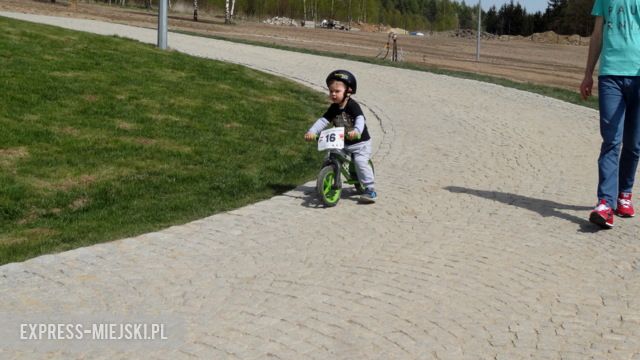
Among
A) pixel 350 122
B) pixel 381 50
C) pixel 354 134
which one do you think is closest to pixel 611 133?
pixel 354 134

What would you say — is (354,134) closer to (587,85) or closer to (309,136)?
(309,136)

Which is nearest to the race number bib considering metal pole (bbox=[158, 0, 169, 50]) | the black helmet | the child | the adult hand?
the child

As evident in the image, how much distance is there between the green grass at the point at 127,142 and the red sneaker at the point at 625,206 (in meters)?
3.57

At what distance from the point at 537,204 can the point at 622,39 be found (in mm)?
1923

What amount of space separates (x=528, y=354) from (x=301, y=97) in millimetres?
12417

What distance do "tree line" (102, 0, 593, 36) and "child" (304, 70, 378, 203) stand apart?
3164 inches

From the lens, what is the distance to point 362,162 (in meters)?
8.38

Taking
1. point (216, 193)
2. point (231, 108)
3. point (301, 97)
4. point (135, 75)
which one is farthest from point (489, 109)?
point (216, 193)

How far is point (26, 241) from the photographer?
6.69 meters

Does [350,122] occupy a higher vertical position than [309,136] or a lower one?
higher

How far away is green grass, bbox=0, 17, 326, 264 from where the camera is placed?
763 centimetres

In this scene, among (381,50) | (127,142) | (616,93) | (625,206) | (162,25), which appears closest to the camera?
(616,93)

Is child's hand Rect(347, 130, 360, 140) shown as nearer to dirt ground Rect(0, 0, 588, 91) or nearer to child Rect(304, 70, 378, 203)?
child Rect(304, 70, 378, 203)

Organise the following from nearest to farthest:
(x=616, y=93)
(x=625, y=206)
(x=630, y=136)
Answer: (x=616, y=93) < (x=630, y=136) < (x=625, y=206)
